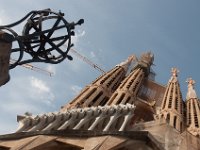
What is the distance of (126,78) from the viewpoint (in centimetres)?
3691

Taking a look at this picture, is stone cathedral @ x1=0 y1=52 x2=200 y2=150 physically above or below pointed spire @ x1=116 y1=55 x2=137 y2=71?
below

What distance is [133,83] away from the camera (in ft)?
116

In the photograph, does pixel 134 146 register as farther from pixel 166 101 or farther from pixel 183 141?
pixel 166 101

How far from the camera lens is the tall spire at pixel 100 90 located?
2925 cm

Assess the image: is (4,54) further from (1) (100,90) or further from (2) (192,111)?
(2) (192,111)

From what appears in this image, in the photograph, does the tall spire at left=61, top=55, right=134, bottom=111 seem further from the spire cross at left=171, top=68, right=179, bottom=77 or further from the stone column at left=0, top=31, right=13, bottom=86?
the stone column at left=0, top=31, right=13, bottom=86

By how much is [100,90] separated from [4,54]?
29.5 meters

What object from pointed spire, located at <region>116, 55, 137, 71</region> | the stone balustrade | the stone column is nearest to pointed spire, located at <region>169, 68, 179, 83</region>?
pointed spire, located at <region>116, 55, 137, 71</region>

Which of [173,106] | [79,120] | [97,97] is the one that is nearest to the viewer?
[79,120]

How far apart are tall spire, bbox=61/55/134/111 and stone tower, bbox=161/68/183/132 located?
4.72 meters

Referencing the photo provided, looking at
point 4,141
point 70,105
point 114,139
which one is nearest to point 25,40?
point 114,139

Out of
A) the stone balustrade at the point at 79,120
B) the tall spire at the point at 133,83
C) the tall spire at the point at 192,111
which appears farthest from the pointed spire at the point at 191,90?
the stone balustrade at the point at 79,120

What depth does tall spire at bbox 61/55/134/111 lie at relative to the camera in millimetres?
29250

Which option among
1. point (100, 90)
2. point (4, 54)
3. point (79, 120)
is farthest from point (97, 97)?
point (4, 54)
